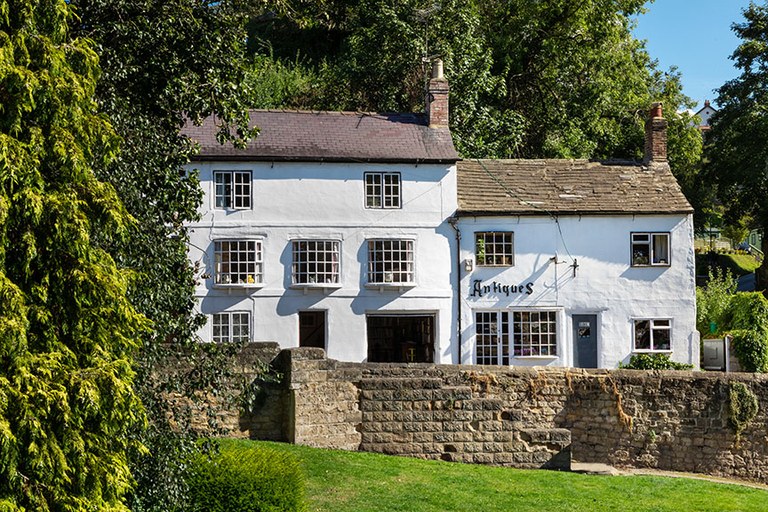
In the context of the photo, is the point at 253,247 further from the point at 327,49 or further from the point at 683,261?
the point at 327,49

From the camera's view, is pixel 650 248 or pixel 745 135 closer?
pixel 650 248

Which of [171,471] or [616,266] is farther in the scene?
[616,266]

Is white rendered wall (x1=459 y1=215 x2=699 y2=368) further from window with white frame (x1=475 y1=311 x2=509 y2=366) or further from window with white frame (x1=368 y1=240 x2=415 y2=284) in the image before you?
window with white frame (x1=368 y1=240 x2=415 y2=284)

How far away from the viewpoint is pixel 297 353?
19.8 meters

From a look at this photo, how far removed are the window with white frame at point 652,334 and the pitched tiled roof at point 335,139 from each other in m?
7.08

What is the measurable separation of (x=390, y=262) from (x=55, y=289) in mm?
18749

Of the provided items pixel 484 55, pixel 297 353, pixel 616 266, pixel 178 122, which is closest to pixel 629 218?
pixel 616 266

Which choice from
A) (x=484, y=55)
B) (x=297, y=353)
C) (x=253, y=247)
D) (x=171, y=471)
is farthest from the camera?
(x=484, y=55)

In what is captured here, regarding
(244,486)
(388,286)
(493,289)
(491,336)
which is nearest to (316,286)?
(388,286)

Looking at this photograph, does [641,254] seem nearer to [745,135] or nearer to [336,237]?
[336,237]

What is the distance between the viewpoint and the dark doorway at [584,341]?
2980cm

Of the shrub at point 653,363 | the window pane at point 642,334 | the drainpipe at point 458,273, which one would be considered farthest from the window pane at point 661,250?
the drainpipe at point 458,273

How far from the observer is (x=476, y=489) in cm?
1759

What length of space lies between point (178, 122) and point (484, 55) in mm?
24647
